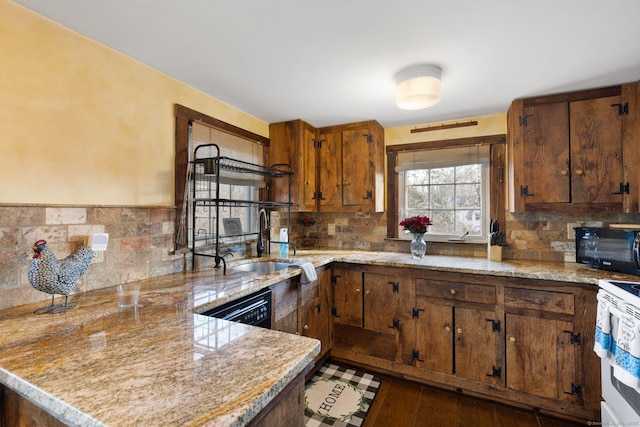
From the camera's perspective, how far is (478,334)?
6.85ft

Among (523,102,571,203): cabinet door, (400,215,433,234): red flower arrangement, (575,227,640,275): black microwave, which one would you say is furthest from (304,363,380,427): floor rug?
(523,102,571,203): cabinet door

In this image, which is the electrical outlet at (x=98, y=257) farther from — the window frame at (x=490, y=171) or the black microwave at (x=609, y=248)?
the black microwave at (x=609, y=248)

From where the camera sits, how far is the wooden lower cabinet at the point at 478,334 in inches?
72.6

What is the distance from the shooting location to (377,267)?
2.46 meters

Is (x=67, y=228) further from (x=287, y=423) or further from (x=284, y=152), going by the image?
(x=284, y=152)

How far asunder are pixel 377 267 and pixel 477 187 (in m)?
1.33

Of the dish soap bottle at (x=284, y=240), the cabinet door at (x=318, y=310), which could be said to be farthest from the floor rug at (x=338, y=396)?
the dish soap bottle at (x=284, y=240)

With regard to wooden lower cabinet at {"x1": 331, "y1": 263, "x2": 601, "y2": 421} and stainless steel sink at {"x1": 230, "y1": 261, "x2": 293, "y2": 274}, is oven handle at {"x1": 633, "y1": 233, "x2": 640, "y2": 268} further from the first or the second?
stainless steel sink at {"x1": 230, "y1": 261, "x2": 293, "y2": 274}

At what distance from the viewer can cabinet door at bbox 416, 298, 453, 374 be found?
2176 millimetres

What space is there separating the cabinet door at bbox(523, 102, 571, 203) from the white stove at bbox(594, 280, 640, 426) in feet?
2.96

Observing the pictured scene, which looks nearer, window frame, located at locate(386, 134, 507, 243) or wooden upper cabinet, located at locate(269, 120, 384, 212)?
window frame, located at locate(386, 134, 507, 243)

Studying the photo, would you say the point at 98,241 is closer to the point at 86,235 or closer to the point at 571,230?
the point at 86,235

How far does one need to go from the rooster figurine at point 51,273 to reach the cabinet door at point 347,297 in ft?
6.16

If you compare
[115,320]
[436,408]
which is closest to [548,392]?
[436,408]
